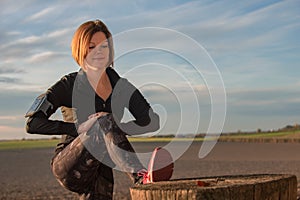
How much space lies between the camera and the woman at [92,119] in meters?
5.73

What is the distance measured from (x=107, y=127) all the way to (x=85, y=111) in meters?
0.64

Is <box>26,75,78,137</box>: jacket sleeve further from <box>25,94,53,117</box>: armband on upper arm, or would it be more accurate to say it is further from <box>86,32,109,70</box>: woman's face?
<box>86,32,109,70</box>: woman's face

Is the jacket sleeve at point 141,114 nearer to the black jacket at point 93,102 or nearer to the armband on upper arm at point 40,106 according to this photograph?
the black jacket at point 93,102

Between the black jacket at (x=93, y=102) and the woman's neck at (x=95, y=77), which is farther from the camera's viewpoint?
the woman's neck at (x=95, y=77)

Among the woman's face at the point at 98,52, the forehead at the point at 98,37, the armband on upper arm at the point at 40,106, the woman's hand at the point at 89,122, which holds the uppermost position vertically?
the forehead at the point at 98,37

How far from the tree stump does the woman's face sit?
137 cm

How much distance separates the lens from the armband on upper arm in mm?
5953

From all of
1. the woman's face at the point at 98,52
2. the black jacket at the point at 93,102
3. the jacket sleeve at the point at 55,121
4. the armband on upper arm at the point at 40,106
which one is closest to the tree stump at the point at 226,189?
the black jacket at the point at 93,102

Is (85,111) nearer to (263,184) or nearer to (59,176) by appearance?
(59,176)

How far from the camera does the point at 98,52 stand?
246 inches

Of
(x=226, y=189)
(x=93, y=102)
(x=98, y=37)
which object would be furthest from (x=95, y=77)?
(x=226, y=189)

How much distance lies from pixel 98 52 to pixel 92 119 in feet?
2.49

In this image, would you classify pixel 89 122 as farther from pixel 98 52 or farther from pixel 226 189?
pixel 226 189

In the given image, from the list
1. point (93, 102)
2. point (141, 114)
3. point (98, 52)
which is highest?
point (98, 52)
